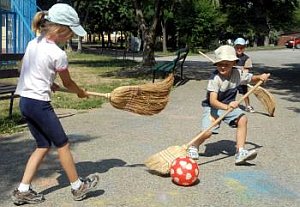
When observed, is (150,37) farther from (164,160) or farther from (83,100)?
(164,160)

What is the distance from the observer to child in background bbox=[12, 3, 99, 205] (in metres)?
4.32

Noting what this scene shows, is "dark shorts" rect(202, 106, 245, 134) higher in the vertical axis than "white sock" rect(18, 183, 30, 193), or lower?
higher

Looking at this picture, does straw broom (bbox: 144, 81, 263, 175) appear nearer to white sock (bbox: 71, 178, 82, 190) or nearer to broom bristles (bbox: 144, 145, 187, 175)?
broom bristles (bbox: 144, 145, 187, 175)

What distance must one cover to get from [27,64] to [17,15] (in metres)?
15.3

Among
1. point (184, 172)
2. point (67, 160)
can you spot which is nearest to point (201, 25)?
point (184, 172)

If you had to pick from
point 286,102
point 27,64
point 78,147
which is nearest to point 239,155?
point 78,147

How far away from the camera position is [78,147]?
6.55 meters

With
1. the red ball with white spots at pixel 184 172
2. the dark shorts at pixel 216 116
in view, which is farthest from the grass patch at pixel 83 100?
the red ball with white spots at pixel 184 172

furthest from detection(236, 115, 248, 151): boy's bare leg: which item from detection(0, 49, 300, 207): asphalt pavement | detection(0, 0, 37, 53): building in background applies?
detection(0, 0, 37, 53): building in background

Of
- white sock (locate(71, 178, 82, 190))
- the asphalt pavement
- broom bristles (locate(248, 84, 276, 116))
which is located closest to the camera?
white sock (locate(71, 178, 82, 190))

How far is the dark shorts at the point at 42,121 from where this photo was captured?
14.3 ft

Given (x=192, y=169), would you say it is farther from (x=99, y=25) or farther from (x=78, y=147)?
(x=99, y=25)

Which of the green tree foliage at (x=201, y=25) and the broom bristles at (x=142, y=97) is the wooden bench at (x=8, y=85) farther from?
the green tree foliage at (x=201, y=25)

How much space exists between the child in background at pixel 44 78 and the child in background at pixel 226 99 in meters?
1.81
